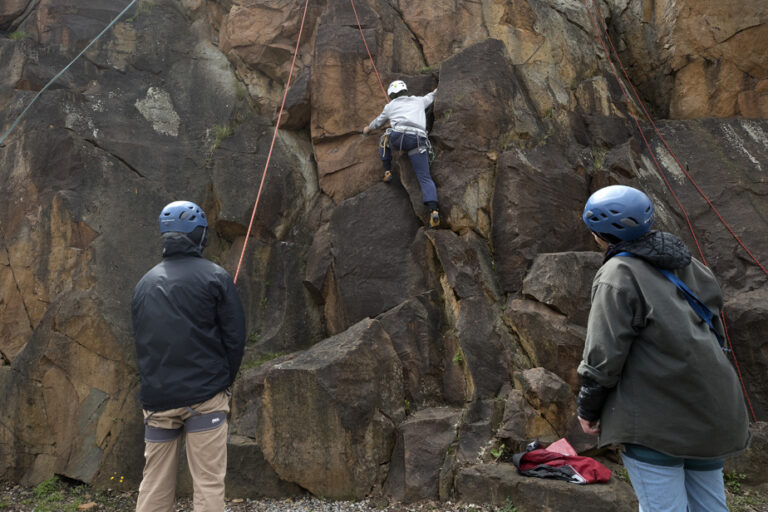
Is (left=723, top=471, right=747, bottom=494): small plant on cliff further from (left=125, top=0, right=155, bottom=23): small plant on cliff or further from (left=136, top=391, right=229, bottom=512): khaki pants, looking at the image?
(left=125, top=0, right=155, bottom=23): small plant on cliff

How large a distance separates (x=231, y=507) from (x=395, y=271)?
3.66m

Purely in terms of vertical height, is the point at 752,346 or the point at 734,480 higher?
the point at 752,346

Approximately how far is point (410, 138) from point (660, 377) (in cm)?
570

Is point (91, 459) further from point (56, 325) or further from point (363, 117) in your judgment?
point (363, 117)

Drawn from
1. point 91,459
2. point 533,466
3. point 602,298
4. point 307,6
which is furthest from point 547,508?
point 307,6

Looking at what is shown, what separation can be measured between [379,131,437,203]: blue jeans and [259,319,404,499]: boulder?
259 centimetres

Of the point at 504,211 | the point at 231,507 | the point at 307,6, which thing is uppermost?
the point at 307,6

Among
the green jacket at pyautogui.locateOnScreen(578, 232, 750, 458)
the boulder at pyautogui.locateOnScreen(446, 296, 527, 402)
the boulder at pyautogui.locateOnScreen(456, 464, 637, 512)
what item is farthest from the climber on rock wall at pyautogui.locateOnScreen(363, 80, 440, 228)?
the green jacket at pyautogui.locateOnScreen(578, 232, 750, 458)

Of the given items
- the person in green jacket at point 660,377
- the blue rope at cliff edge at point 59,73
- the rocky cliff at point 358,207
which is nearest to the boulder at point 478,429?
the rocky cliff at point 358,207

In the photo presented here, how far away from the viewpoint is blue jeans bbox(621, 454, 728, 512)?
2590 millimetres

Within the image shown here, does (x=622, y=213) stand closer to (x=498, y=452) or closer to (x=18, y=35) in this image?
(x=498, y=452)

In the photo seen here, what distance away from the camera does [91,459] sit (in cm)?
674

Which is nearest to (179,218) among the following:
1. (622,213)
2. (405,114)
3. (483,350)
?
(622,213)

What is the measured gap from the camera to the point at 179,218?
13.4 ft
